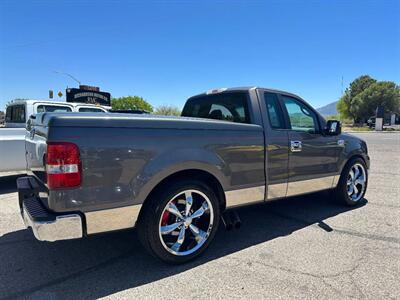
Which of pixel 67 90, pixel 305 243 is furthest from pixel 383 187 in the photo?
pixel 67 90

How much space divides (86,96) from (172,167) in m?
17.3

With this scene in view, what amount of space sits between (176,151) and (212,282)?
4.17 feet

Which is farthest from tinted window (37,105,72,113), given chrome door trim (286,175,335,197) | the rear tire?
the rear tire

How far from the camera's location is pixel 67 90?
18781 millimetres

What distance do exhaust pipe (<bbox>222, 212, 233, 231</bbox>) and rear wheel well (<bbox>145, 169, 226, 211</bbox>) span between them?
11 centimetres

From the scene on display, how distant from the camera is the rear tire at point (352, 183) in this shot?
15.8 feet

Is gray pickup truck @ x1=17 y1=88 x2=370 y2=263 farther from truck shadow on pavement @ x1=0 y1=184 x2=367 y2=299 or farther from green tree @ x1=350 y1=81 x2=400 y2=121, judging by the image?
green tree @ x1=350 y1=81 x2=400 y2=121

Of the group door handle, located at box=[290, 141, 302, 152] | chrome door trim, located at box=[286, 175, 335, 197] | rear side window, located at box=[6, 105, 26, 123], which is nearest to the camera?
door handle, located at box=[290, 141, 302, 152]

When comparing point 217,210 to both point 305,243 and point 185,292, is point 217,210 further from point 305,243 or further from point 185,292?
point 305,243

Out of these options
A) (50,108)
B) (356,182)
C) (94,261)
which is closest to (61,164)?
(94,261)

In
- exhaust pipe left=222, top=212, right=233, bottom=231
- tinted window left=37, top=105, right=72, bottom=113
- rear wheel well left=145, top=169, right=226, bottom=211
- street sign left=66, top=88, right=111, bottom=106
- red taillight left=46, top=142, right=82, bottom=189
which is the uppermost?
street sign left=66, top=88, right=111, bottom=106

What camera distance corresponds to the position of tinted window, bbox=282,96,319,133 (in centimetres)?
405

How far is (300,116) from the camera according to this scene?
4242 millimetres

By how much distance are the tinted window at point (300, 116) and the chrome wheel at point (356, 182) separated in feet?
4.05
